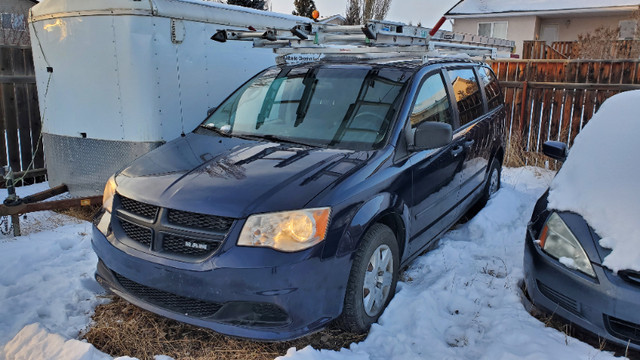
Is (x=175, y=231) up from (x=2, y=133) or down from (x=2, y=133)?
up

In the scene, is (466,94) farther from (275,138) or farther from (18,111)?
(18,111)

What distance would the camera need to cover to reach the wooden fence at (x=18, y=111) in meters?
7.39

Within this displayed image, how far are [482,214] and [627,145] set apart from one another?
6.11 feet

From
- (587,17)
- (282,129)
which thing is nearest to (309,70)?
(282,129)

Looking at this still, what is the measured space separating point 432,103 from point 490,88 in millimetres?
1995

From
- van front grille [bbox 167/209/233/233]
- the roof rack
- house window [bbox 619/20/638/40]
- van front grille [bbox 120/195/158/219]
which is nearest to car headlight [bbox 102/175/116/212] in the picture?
van front grille [bbox 120/195/158/219]

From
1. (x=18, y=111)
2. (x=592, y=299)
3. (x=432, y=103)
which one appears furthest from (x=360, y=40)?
(x=18, y=111)

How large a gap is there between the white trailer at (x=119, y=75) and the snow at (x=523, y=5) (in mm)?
17373

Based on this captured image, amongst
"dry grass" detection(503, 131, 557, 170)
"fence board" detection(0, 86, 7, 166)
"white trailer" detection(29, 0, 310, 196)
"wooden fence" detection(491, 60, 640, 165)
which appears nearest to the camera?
"white trailer" detection(29, 0, 310, 196)

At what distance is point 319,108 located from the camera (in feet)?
12.6

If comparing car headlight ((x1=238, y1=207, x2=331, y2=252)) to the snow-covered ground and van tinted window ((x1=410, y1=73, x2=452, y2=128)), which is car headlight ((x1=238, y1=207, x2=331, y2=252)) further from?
van tinted window ((x1=410, y1=73, x2=452, y2=128))

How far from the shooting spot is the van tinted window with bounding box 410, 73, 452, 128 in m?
3.82

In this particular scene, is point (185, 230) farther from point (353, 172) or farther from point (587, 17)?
point (587, 17)

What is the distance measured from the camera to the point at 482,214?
519 cm
